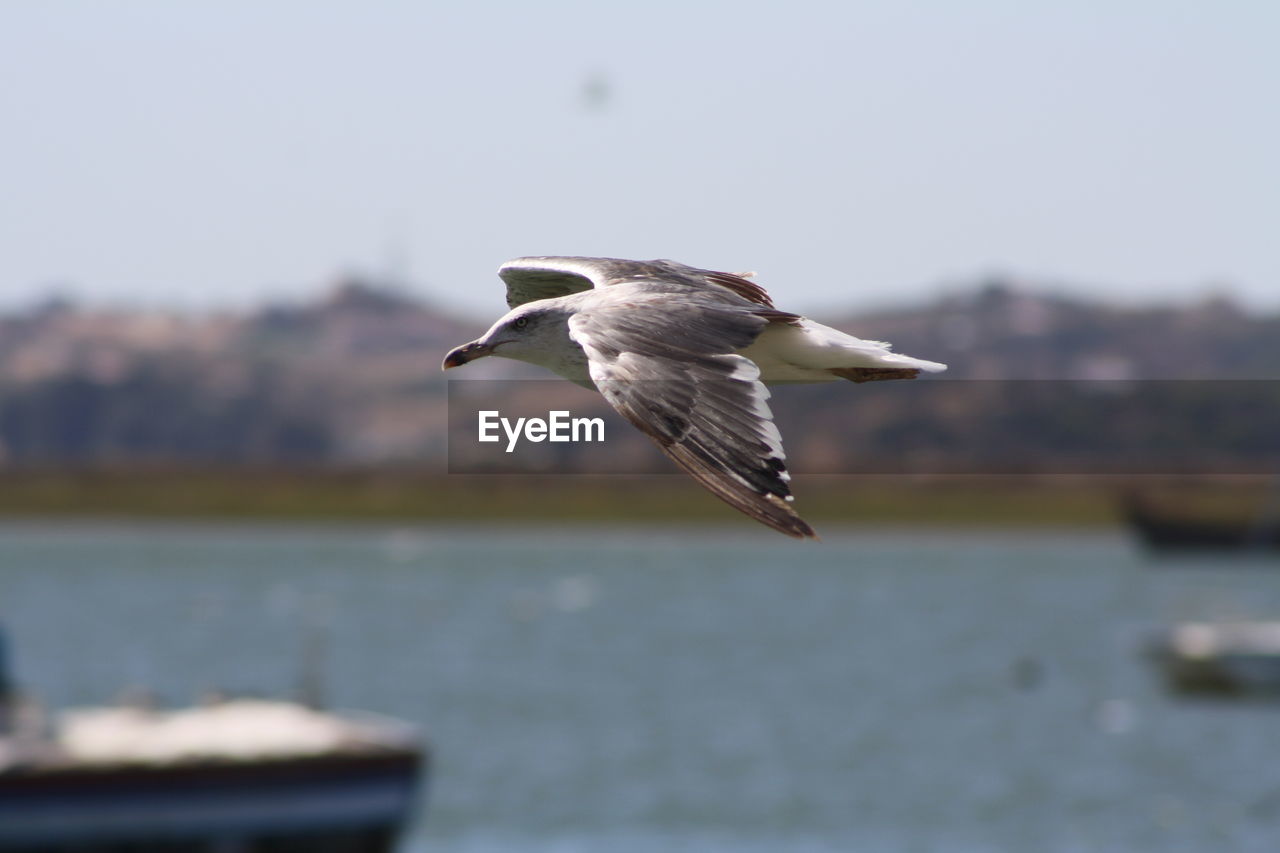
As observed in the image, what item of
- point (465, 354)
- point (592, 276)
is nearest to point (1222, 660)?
point (592, 276)

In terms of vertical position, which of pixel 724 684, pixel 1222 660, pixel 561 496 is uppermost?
pixel 1222 660

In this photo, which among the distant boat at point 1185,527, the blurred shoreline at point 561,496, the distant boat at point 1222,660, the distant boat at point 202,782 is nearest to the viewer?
the distant boat at point 202,782

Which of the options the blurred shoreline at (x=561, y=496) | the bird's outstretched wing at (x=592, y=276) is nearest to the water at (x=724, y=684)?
the blurred shoreline at (x=561, y=496)

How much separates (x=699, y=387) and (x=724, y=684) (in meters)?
72.8

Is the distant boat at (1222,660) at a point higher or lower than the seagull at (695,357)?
lower

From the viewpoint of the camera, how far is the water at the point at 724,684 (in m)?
52.2

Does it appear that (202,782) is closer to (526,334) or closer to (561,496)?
(526,334)

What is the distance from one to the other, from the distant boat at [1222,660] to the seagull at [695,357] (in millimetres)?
63230

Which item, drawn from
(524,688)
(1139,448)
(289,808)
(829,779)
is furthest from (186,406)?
(289,808)

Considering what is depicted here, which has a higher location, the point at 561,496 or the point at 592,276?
the point at 592,276

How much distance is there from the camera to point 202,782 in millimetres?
31234

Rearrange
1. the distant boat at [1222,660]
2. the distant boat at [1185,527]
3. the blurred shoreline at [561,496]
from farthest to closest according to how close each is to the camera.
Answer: the distant boat at [1185,527]
the blurred shoreline at [561,496]
the distant boat at [1222,660]

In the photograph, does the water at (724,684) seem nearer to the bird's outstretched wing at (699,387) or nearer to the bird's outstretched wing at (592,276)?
the bird's outstretched wing at (592,276)

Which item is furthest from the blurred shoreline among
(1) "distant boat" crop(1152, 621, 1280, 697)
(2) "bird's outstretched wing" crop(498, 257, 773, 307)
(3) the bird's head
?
(3) the bird's head
